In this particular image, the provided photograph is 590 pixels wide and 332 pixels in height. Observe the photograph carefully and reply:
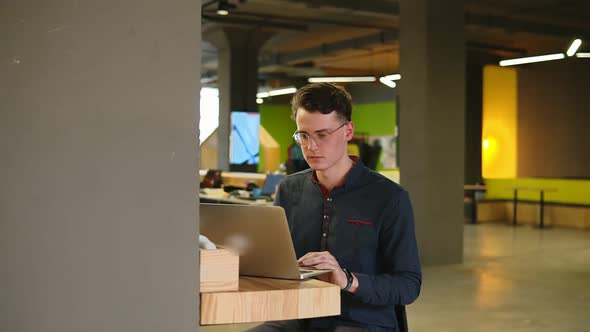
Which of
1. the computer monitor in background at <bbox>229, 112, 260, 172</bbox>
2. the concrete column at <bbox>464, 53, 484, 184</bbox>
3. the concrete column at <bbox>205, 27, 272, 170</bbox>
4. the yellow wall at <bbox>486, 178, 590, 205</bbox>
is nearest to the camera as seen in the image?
the computer monitor in background at <bbox>229, 112, 260, 172</bbox>

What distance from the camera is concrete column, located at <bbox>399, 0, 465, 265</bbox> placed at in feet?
32.5

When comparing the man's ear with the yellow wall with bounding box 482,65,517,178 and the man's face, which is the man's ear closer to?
the man's face

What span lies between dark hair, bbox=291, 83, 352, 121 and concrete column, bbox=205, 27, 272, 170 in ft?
45.8

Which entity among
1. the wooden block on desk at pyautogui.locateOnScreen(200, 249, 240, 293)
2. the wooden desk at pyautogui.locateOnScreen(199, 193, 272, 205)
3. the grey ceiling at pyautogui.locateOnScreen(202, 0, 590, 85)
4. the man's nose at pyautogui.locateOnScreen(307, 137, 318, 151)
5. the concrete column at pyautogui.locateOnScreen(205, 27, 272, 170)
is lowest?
the wooden desk at pyautogui.locateOnScreen(199, 193, 272, 205)

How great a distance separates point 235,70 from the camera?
55.4 ft

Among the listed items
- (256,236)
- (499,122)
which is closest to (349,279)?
(256,236)

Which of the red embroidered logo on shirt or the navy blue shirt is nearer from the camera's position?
the navy blue shirt

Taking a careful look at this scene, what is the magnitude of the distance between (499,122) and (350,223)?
60.3 ft

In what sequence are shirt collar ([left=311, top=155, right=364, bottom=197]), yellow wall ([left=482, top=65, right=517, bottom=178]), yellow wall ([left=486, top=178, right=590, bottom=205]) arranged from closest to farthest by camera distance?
1. shirt collar ([left=311, top=155, right=364, bottom=197])
2. yellow wall ([left=486, top=178, right=590, bottom=205])
3. yellow wall ([left=482, top=65, right=517, bottom=178])

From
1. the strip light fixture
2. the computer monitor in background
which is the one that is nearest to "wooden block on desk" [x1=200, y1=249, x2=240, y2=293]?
the computer monitor in background

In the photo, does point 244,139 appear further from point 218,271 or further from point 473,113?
point 218,271

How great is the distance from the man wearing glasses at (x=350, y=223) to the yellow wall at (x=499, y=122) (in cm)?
1763

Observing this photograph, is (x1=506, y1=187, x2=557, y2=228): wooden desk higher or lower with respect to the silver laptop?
lower

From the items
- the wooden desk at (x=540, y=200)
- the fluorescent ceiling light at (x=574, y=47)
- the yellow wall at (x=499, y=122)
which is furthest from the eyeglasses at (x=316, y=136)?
the yellow wall at (x=499, y=122)
